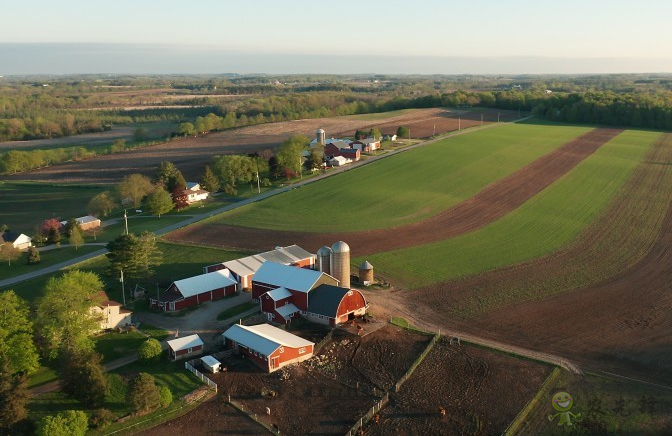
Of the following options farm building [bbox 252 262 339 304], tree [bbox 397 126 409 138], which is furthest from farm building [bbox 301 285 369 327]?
tree [bbox 397 126 409 138]

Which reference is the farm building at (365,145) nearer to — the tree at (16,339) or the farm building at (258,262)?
the farm building at (258,262)

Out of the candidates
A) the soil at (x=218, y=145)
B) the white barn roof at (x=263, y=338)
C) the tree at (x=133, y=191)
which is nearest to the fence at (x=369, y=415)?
the white barn roof at (x=263, y=338)

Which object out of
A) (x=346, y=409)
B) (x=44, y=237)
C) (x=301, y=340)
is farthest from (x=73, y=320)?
(x=44, y=237)

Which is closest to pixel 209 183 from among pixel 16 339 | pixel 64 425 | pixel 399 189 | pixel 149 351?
pixel 399 189

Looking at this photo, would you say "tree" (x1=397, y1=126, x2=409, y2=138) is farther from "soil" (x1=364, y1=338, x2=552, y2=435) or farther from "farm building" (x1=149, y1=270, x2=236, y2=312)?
"soil" (x1=364, y1=338, x2=552, y2=435)

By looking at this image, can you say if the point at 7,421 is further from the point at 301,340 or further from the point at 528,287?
the point at 528,287

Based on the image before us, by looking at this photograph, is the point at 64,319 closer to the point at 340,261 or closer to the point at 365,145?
the point at 340,261
